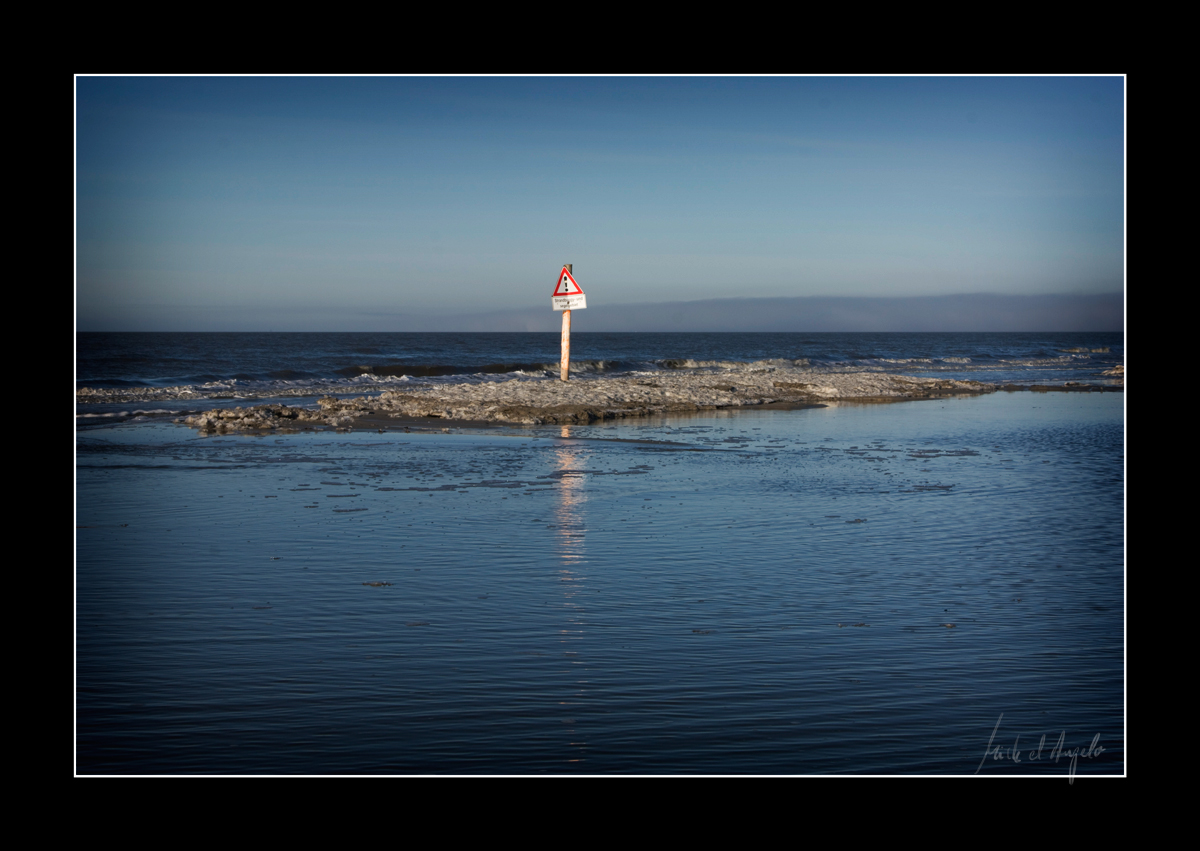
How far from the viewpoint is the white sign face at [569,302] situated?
77.9ft

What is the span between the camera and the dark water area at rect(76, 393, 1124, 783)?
510 centimetres

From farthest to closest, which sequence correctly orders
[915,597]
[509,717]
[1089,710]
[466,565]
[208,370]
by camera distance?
[208,370], [466,565], [915,597], [1089,710], [509,717]

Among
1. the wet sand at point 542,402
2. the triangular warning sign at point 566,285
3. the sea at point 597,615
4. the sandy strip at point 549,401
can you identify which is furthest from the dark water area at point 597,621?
the triangular warning sign at point 566,285

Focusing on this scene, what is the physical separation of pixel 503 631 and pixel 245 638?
1.67 meters

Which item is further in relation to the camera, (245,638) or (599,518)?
(599,518)

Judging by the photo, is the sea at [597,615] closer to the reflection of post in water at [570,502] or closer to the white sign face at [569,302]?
the reflection of post in water at [570,502]

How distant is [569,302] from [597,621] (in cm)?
1766

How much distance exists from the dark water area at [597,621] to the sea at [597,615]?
0.09 feet

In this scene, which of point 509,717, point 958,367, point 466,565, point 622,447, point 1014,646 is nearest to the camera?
point 509,717

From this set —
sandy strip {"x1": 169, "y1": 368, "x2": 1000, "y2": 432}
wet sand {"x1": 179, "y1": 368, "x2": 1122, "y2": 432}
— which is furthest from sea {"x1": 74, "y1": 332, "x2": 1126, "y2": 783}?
sandy strip {"x1": 169, "y1": 368, "x2": 1000, "y2": 432}
